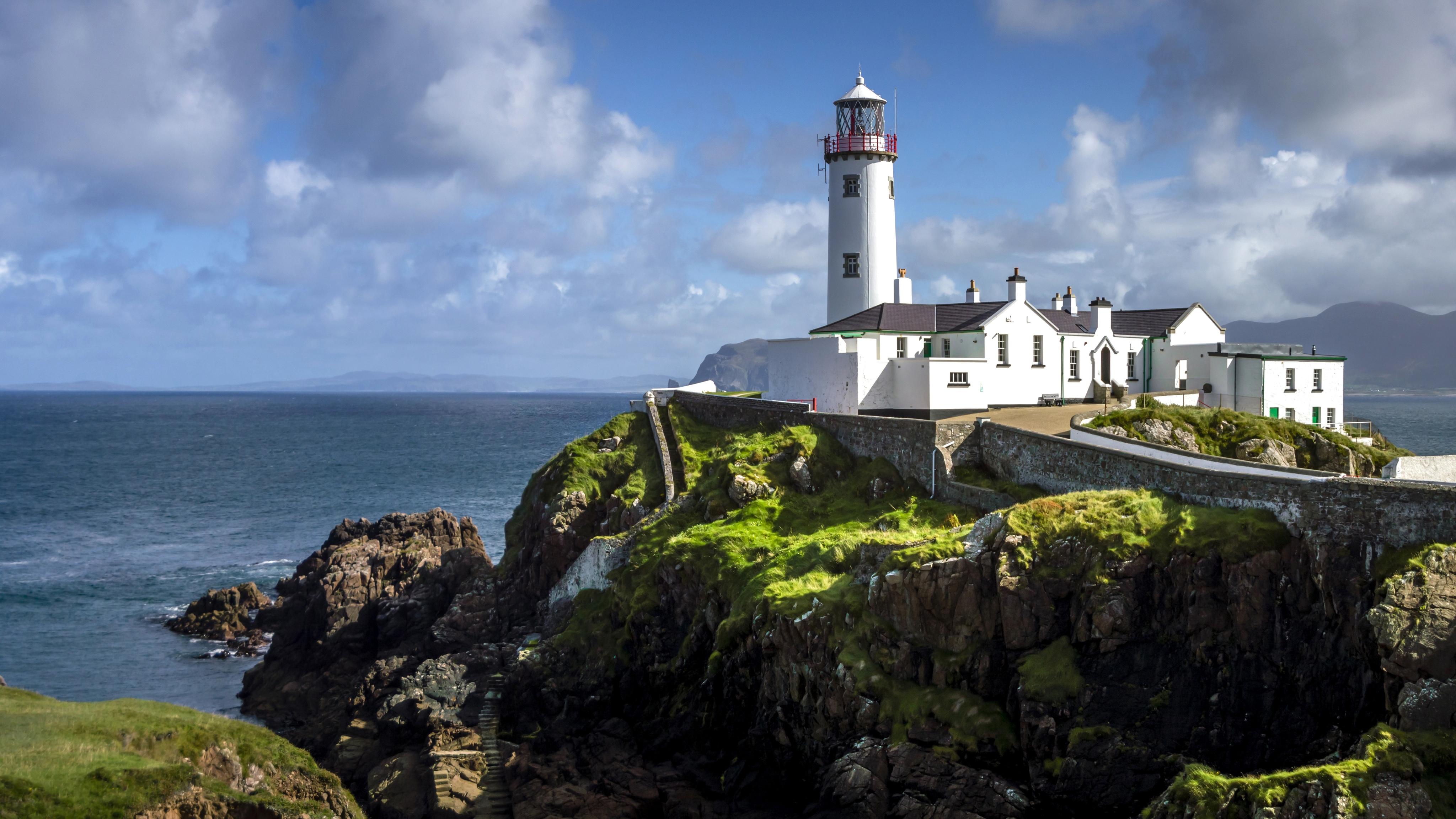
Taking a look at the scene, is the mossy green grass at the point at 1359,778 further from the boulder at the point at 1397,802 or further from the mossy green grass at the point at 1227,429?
the mossy green grass at the point at 1227,429

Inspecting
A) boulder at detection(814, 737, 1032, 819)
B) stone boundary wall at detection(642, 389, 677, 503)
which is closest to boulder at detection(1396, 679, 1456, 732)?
boulder at detection(814, 737, 1032, 819)

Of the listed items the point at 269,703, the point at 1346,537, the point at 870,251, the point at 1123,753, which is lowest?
the point at 269,703

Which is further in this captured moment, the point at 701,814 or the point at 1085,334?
the point at 1085,334

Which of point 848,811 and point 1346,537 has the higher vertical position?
point 1346,537

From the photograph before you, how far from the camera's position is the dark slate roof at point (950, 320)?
45344 millimetres

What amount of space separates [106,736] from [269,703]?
53.6 ft

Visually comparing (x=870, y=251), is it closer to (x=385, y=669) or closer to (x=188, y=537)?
(x=385, y=669)

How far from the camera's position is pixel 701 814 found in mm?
25000

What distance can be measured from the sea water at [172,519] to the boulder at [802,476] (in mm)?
21936

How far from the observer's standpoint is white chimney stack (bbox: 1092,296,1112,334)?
48.8 metres

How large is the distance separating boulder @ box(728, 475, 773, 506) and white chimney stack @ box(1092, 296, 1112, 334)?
21.0 metres

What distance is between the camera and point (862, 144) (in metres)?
50.4

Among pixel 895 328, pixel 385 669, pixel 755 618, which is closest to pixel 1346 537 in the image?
pixel 755 618

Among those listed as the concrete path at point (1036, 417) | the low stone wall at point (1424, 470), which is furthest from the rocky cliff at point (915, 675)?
the low stone wall at point (1424, 470)
